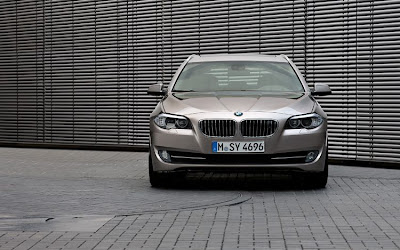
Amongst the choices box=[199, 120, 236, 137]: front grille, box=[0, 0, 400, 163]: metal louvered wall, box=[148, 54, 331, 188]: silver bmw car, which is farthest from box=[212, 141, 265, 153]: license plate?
box=[0, 0, 400, 163]: metal louvered wall

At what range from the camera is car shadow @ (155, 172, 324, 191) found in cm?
1120

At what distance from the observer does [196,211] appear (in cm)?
884

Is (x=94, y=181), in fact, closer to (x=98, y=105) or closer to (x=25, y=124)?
(x=98, y=105)

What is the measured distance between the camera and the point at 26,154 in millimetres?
17297

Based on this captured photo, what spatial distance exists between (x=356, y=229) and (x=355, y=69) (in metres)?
7.45

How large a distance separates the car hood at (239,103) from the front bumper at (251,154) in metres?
0.19

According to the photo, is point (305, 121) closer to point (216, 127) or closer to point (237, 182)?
point (216, 127)

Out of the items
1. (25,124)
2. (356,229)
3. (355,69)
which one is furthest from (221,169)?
(25,124)

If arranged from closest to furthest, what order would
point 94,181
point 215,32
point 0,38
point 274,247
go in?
point 274,247, point 94,181, point 215,32, point 0,38

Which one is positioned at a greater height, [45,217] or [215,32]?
[215,32]

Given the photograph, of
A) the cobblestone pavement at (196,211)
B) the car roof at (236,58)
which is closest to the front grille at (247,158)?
the cobblestone pavement at (196,211)

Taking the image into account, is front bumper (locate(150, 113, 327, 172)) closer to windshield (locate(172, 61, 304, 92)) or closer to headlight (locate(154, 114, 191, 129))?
headlight (locate(154, 114, 191, 129))

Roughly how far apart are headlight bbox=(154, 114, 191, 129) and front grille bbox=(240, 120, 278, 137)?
26.1 inches

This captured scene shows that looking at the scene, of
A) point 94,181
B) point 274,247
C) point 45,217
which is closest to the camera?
point 274,247
